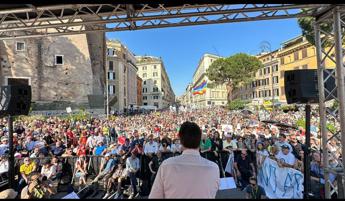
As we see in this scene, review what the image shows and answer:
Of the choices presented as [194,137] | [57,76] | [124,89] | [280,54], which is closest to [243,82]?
[280,54]

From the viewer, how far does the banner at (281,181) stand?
6.79 m

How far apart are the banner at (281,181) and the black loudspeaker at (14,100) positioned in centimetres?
683

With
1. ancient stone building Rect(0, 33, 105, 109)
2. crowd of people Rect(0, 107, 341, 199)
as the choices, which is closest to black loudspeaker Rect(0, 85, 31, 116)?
crowd of people Rect(0, 107, 341, 199)

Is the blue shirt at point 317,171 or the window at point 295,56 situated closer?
the blue shirt at point 317,171

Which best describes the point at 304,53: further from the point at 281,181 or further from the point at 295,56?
the point at 281,181

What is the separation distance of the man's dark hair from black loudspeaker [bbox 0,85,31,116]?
632 centimetres

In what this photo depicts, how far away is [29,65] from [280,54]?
48.8m

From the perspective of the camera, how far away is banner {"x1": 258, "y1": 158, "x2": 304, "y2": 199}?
679 cm

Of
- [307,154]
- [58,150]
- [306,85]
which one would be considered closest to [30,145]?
[58,150]

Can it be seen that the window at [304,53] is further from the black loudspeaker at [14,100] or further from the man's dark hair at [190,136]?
the man's dark hair at [190,136]

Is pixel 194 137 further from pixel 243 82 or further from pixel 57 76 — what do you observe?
pixel 243 82

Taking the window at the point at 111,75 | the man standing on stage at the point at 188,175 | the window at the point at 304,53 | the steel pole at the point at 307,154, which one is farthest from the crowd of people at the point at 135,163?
the window at the point at 111,75

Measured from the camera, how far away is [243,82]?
212ft

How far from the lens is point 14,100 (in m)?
7.02
